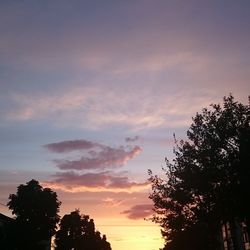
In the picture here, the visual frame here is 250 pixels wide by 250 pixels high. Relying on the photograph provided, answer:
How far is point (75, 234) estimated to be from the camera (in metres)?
105

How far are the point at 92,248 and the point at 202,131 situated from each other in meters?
87.3

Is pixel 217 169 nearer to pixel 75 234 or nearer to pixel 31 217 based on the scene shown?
pixel 31 217

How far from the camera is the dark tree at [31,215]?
206 feet

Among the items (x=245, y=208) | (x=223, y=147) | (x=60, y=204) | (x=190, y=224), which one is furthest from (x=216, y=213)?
(x=60, y=204)

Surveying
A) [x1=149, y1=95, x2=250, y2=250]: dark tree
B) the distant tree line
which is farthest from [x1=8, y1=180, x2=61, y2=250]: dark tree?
[x1=149, y1=95, x2=250, y2=250]: dark tree

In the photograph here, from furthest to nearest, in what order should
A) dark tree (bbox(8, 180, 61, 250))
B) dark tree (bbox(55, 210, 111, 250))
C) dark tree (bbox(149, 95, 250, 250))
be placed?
dark tree (bbox(55, 210, 111, 250)) → dark tree (bbox(8, 180, 61, 250)) → dark tree (bbox(149, 95, 250, 250))

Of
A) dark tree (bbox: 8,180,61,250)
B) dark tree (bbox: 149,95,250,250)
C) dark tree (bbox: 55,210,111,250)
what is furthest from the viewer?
dark tree (bbox: 55,210,111,250)

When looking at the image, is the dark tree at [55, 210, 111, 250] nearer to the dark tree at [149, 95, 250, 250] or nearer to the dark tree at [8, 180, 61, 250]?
the dark tree at [8, 180, 61, 250]

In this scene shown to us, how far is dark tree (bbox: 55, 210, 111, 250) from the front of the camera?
3967 inches

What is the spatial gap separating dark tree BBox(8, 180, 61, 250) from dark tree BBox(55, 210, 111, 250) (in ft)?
124

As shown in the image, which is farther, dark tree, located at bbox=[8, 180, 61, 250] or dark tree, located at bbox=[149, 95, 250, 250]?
dark tree, located at bbox=[8, 180, 61, 250]

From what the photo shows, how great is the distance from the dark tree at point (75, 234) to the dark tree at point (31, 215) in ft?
124

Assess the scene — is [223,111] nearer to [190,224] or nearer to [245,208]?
[245,208]

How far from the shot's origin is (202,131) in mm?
32281
